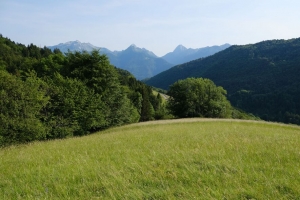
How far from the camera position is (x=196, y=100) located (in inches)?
2586

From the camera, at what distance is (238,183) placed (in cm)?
430

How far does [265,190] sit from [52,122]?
88.0ft

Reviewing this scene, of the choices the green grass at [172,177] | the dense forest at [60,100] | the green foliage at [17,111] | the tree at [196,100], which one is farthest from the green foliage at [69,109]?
the tree at [196,100]

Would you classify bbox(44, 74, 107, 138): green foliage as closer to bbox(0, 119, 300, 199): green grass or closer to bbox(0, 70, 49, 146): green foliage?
bbox(0, 70, 49, 146): green foliage

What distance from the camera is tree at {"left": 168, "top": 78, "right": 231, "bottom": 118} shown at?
6512cm

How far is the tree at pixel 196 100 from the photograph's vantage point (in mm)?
65125

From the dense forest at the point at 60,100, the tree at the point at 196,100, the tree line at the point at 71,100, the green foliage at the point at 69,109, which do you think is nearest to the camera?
the dense forest at the point at 60,100

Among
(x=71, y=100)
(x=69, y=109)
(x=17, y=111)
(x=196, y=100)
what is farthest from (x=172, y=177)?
(x=196, y=100)

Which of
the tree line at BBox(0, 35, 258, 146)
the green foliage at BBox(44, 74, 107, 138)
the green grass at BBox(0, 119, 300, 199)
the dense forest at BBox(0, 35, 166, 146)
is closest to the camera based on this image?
the green grass at BBox(0, 119, 300, 199)

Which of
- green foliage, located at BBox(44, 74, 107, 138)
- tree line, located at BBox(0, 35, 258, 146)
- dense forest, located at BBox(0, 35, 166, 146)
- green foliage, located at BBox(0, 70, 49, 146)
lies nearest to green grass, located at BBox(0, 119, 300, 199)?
green foliage, located at BBox(0, 70, 49, 146)

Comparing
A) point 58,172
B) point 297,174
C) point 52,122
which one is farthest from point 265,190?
point 52,122

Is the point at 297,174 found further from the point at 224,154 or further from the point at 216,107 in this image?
the point at 216,107

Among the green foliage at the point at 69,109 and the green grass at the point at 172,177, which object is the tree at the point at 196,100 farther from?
the green grass at the point at 172,177

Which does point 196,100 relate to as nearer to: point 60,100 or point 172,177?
point 60,100
